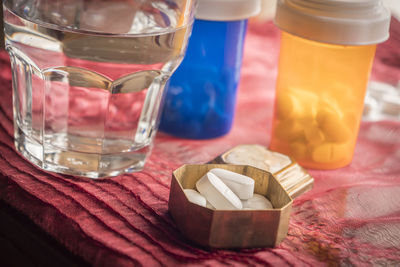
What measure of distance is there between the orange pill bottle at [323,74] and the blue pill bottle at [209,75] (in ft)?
0.16

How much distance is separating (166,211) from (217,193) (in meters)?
0.06

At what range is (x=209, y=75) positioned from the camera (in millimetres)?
644

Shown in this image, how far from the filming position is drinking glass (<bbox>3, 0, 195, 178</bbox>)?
0.51 metres

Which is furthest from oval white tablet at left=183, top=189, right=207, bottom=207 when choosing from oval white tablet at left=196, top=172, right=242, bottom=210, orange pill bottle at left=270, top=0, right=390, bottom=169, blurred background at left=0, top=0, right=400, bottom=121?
blurred background at left=0, top=0, right=400, bottom=121

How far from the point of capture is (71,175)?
0.55 metres

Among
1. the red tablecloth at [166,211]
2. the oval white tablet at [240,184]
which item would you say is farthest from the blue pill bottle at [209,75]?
the oval white tablet at [240,184]

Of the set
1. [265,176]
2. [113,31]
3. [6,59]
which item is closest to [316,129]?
[265,176]

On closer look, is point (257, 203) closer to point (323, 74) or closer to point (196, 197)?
point (196, 197)

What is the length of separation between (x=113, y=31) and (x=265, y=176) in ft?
0.58

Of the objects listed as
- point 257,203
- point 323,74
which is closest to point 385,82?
point 323,74

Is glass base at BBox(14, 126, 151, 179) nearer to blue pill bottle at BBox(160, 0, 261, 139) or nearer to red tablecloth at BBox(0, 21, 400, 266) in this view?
red tablecloth at BBox(0, 21, 400, 266)

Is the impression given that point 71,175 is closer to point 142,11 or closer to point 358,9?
point 142,11

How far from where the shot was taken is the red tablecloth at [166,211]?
0.46 meters

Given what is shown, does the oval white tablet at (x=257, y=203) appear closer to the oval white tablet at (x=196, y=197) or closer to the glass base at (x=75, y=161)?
the oval white tablet at (x=196, y=197)
